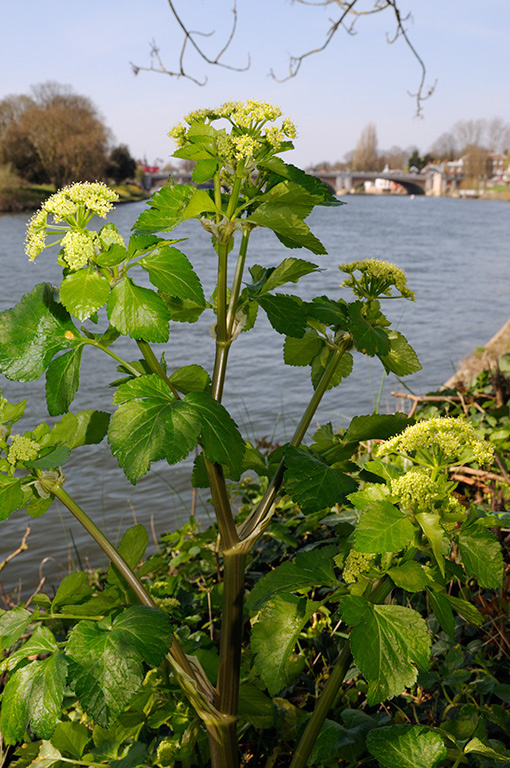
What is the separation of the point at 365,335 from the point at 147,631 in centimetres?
75

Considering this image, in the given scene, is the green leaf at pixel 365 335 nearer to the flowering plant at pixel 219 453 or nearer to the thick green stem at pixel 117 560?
the flowering plant at pixel 219 453

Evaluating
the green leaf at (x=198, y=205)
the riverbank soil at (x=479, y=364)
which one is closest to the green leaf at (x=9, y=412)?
the green leaf at (x=198, y=205)

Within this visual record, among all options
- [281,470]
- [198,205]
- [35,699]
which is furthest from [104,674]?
[198,205]

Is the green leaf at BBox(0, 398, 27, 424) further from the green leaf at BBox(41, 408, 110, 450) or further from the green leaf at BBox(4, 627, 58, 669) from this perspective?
the green leaf at BBox(4, 627, 58, 669)

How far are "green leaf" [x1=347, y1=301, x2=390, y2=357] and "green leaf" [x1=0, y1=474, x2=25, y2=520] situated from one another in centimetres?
76

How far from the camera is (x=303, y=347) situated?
1.68 m

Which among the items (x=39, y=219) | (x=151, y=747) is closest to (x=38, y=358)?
(x=39, y=219)

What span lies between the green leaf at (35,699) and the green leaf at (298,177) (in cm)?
106

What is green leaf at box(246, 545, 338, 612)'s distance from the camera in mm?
1361

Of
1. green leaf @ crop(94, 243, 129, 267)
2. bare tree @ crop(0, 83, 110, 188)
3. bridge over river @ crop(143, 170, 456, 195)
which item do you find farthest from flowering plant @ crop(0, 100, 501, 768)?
bridge over river @ crop(143, 170, 456, 195)

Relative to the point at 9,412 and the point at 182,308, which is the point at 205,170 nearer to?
the point at 182,308

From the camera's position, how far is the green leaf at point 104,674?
120cm

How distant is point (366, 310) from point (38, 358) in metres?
0.74

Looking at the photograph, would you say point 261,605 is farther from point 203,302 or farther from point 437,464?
point 203,302
